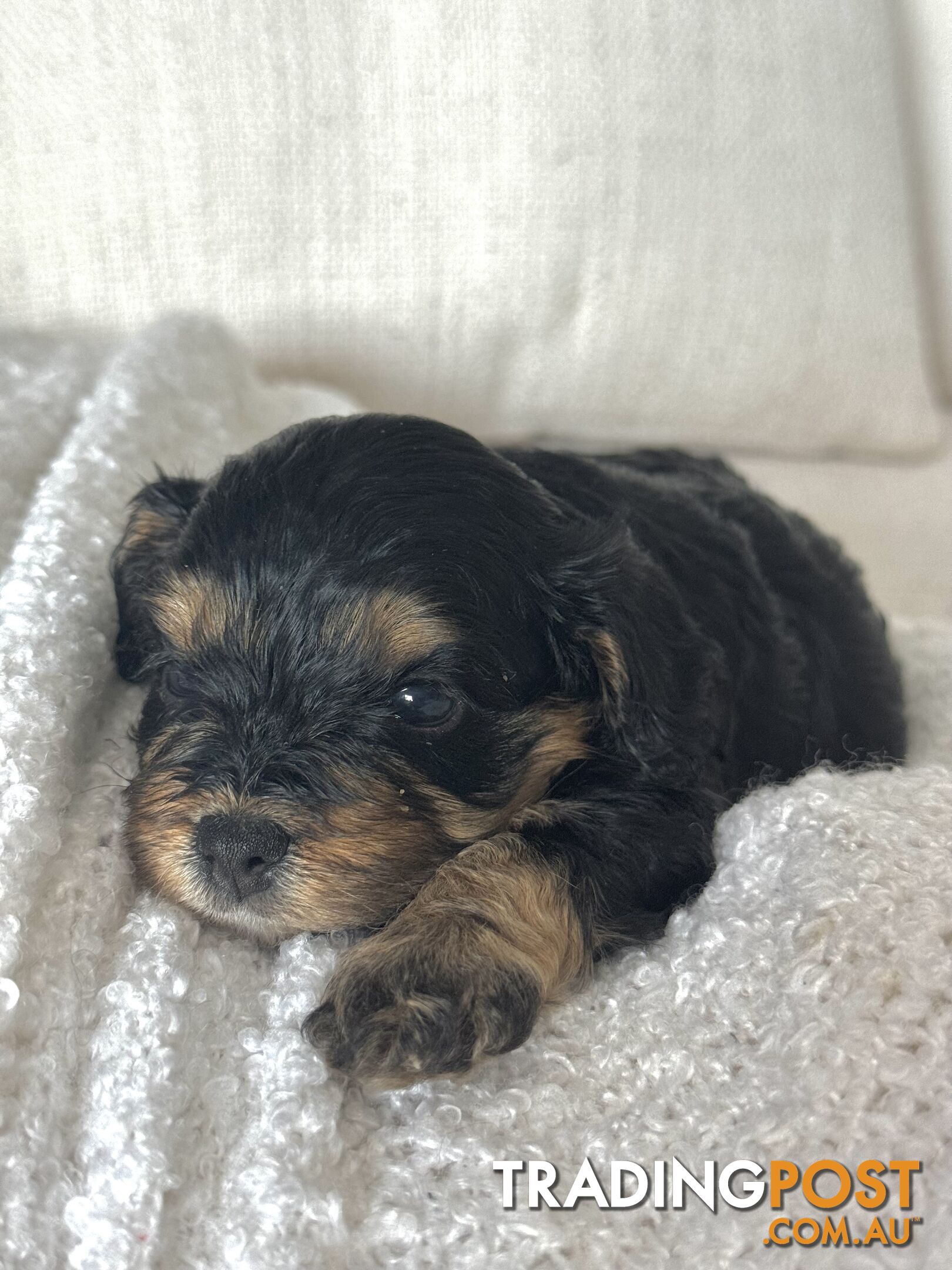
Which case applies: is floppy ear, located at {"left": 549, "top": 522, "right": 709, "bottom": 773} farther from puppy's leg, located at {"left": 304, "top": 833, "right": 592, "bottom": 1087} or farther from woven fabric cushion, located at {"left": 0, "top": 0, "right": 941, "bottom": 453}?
woven fabric cushion, located at {"left": 0, "top": 0, "right": 941, "bottom": 453}

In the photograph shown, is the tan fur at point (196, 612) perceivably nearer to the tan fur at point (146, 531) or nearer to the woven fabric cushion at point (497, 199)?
the tan fur at point (146, 531)

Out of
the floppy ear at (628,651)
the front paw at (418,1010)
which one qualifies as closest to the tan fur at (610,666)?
the floppy ear at (628,651)

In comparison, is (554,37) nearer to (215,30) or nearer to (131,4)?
(215,30)

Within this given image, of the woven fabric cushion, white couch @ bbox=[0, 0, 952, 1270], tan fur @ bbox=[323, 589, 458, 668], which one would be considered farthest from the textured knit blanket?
the woven fabric cushion

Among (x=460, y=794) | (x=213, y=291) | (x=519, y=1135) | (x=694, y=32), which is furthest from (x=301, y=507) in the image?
(x=694, y=32)

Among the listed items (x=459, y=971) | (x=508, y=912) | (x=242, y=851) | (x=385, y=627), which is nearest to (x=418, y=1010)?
(x=459, y=971)
